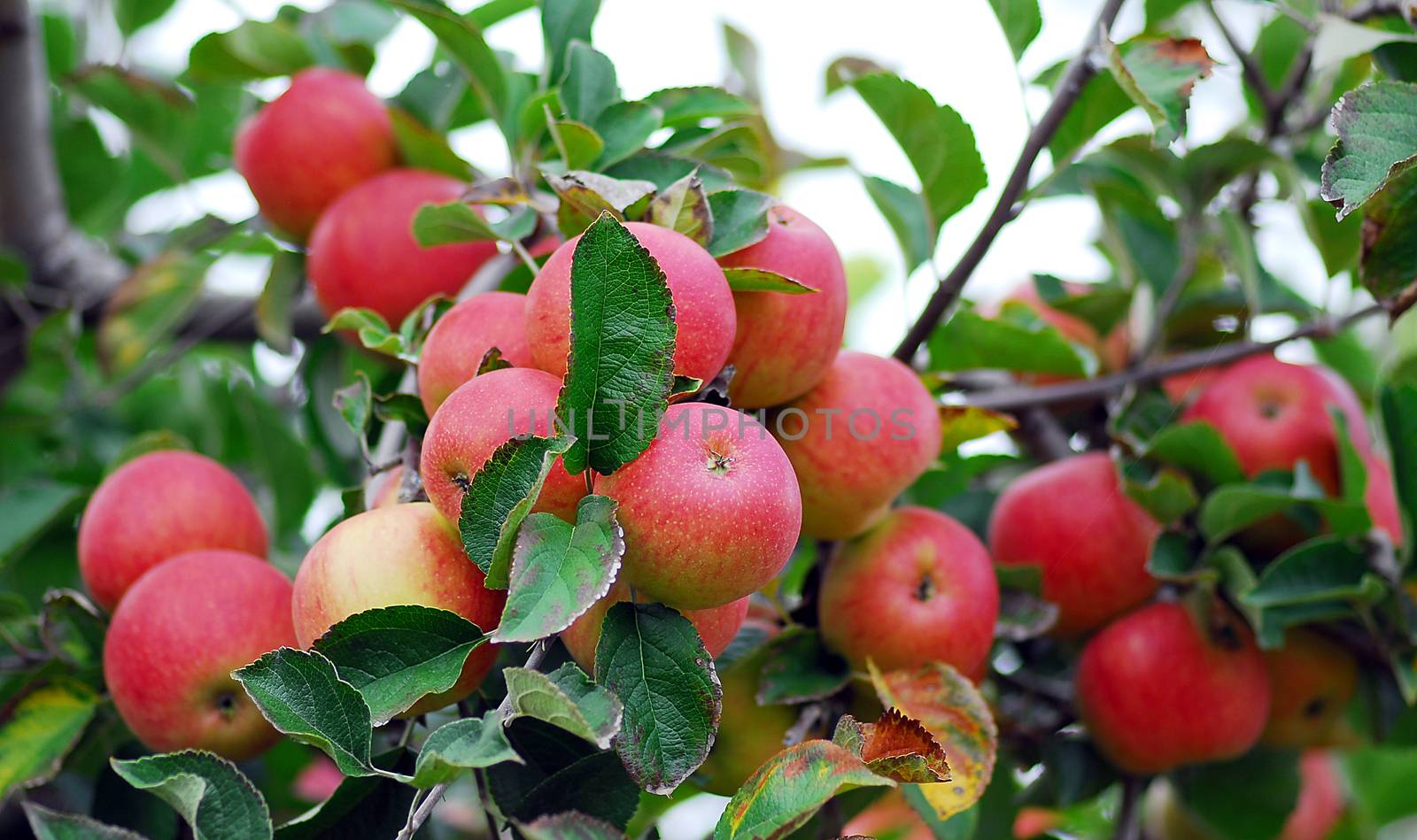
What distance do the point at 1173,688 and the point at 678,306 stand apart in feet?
2.26

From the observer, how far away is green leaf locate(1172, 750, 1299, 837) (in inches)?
52.0

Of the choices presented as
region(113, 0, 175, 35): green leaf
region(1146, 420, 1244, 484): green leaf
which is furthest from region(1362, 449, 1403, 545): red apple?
region(113, 0, 175, 35): green leaf

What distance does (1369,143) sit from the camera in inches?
32.0

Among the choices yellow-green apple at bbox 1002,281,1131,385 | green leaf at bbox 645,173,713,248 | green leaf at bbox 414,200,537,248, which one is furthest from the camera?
yellow-green apple at bbox 1002,281,1131,385

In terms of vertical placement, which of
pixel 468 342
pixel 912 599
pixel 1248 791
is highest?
pixel 468 342

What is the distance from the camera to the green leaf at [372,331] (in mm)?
875

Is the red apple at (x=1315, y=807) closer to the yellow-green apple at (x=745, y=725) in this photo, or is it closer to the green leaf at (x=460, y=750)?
the yellow-green apple at (x=745, y=725)

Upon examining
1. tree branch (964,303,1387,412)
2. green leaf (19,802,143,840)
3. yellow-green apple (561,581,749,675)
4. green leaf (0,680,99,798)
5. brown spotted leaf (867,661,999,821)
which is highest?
yellow-green apple (561,581,749,675)

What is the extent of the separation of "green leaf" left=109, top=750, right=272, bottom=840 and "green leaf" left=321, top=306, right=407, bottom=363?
0.98 feet

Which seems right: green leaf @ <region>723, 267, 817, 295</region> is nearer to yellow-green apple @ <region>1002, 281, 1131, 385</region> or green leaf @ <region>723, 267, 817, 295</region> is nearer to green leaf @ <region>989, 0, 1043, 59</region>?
green leaf @ <region>989, 0, 1043, 59</region>

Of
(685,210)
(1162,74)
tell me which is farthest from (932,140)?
(685,210)

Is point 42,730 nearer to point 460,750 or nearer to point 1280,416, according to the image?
point 460,750

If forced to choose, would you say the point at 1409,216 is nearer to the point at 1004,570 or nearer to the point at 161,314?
the point at 1004,570

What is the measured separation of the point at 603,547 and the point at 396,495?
0.79 feet
